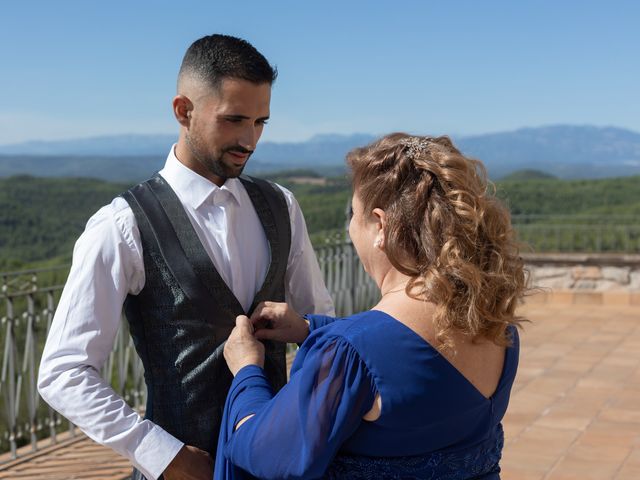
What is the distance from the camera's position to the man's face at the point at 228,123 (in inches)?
71.5

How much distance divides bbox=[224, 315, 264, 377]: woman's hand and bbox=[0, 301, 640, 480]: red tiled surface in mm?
2713

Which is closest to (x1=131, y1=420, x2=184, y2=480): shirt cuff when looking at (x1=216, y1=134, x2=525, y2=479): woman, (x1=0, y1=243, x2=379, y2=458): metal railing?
(x1=216, y1=134, x2=525, y2=479): woman

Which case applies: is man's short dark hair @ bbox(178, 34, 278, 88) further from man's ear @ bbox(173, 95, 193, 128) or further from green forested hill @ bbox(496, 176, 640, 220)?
green forested hill @ bbox(496, 176, 640, 220)

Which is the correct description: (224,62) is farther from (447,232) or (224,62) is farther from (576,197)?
(576,197)

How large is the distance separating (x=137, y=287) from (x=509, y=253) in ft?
2.39

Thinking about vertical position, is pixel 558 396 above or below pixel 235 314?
below

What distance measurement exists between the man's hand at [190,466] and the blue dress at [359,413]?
0.40 feet

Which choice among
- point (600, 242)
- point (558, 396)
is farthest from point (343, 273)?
point (600, 242)

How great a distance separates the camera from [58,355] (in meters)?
1.71

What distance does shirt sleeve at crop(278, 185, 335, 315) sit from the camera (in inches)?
81.5

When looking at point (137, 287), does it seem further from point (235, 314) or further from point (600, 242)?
point (600, 242)

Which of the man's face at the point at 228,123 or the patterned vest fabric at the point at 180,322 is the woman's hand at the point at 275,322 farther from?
the man's face at the point at 228,123

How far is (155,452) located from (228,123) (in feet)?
2.18

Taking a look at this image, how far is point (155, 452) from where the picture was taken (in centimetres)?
170
